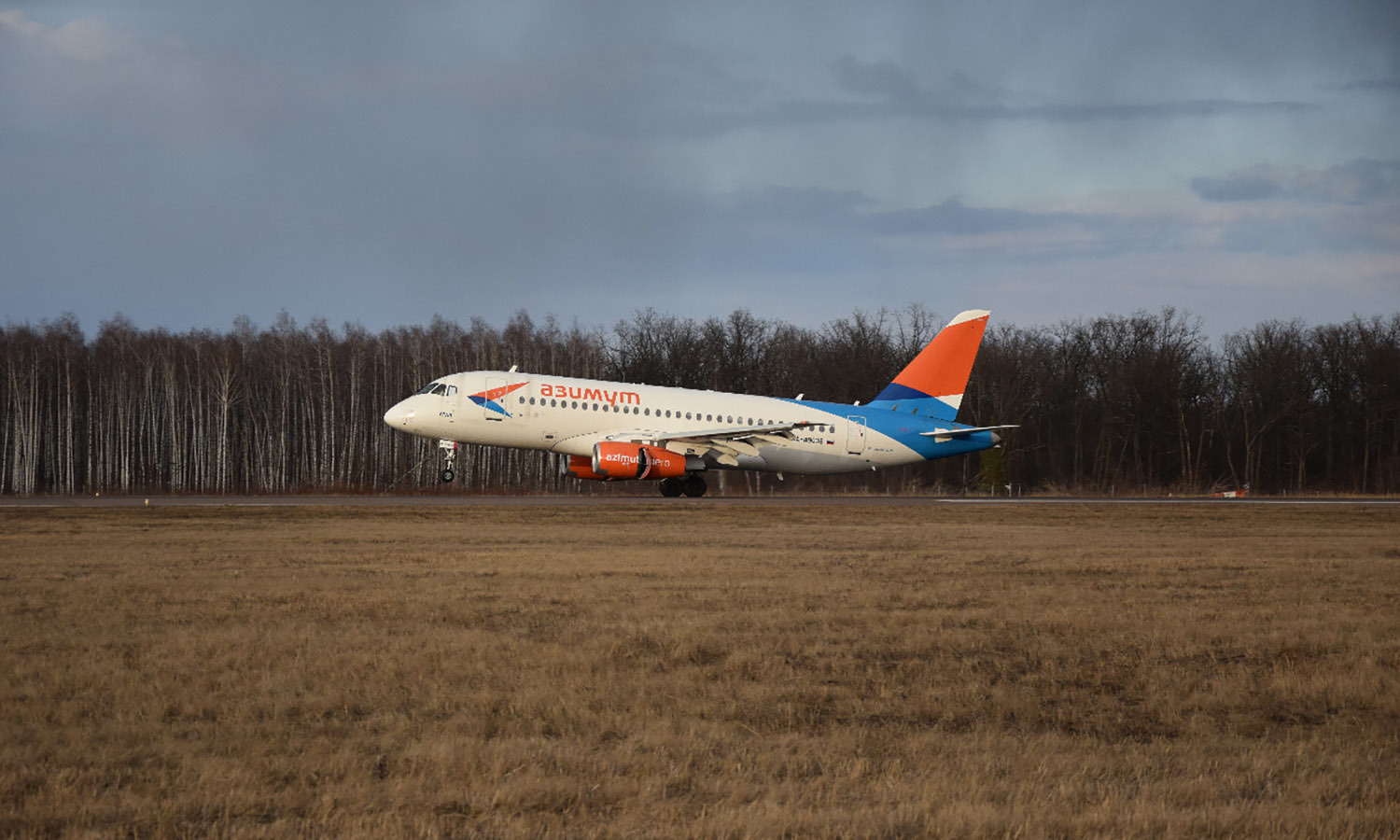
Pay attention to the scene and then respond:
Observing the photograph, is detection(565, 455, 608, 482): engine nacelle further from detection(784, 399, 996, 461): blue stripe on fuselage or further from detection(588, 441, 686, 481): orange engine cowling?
detection(784, 399, 996, 461): blue stripe on fuselage

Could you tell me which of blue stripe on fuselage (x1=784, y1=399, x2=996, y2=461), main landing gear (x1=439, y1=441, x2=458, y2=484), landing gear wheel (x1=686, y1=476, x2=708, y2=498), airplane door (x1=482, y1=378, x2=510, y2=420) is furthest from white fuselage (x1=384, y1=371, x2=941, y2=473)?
blue stripe on fuselage (x1=784, y1=399, x2=996, y2=461)

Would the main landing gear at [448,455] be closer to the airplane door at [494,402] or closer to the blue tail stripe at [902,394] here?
the airplane door at [494,402]

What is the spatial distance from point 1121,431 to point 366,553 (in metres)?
65.5

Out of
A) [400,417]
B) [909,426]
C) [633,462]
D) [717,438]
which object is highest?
[400,417]

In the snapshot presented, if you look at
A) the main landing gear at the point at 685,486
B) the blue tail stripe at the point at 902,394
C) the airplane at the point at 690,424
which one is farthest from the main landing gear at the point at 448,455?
the blue tail stripe at the point at 902,394

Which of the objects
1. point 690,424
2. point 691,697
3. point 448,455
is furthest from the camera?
point 448,455

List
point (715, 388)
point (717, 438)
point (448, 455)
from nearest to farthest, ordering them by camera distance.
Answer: point (717, 438) → point (448, 455) → point (715, 388)

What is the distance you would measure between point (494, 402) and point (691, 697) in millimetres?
30137

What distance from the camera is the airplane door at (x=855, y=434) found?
139ft

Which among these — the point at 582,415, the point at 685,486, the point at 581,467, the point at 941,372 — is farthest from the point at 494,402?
the point at 941,372

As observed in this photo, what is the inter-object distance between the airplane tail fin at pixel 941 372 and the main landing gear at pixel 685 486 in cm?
780

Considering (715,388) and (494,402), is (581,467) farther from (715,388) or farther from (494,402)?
(715,388)

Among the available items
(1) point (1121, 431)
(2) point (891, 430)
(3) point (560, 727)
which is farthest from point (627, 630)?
(1) point (1121, 431)

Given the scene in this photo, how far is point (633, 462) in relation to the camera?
37.3 metres
